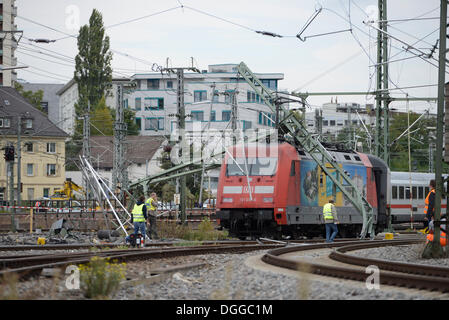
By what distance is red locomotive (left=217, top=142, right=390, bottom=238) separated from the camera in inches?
937

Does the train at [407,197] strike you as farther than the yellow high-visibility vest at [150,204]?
Yes

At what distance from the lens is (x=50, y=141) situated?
73000 mm

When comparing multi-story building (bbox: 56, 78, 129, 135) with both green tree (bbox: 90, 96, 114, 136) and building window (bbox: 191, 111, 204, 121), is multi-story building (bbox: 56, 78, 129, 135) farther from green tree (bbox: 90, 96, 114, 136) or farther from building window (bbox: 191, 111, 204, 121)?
building window (bbox: 191, 111, 204, 121)

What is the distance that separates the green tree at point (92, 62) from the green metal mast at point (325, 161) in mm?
53381

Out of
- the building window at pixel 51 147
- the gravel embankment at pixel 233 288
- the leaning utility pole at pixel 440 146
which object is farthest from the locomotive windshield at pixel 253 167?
the building window at pixel 51 147

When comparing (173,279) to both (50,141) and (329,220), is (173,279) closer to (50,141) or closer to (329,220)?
(329,220)

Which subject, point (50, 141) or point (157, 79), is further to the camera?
point (157, 79)

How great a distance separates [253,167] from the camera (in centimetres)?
2442

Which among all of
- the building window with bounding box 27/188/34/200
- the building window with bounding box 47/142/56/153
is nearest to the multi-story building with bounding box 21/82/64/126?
the building window with bounding box 47/142/56/153

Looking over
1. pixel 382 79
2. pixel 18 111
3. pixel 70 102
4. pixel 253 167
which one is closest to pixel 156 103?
pixel 70 102

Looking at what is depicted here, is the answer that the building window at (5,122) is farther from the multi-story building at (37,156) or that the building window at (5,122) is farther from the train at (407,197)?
the train at (407,197)

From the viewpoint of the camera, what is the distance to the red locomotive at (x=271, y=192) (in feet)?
78.1
